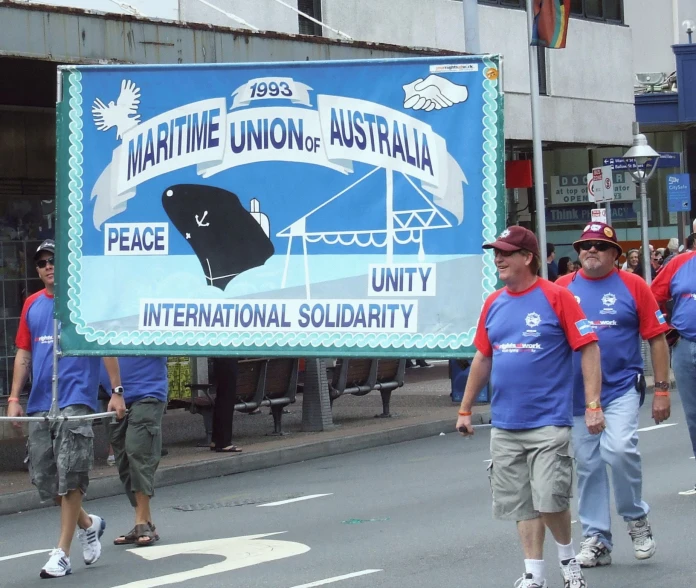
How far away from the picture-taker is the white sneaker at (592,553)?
307 inches

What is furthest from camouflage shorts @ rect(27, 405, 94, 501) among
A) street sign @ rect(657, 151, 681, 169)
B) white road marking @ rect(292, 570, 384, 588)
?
street sign @ rect(657, 151, 681, 169)

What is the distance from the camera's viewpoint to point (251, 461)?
13.6 meters

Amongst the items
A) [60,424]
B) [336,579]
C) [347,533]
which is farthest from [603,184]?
[336,579]

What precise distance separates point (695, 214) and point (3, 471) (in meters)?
25.2

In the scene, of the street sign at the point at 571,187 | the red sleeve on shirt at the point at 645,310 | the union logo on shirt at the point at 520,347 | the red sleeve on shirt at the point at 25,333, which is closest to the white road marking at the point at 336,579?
the union logo on shirt at the point at 520,347

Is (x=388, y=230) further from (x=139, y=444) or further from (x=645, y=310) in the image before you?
(x=139, y=444)

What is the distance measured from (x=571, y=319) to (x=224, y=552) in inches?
124

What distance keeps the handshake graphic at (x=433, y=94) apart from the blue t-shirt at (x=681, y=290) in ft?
8.69

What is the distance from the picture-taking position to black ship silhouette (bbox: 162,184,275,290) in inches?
321

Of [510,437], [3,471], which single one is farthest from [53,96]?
[510,437]

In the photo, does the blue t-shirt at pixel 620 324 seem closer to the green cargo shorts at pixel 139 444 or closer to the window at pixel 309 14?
the green cargo shorts at pixel 139 444

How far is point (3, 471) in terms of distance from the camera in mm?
13148

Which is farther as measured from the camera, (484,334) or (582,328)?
(484,334)

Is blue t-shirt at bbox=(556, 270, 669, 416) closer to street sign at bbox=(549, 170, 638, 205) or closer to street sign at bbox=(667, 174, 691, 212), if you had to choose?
street sign at bbox=(667, 174, 691, 212)
